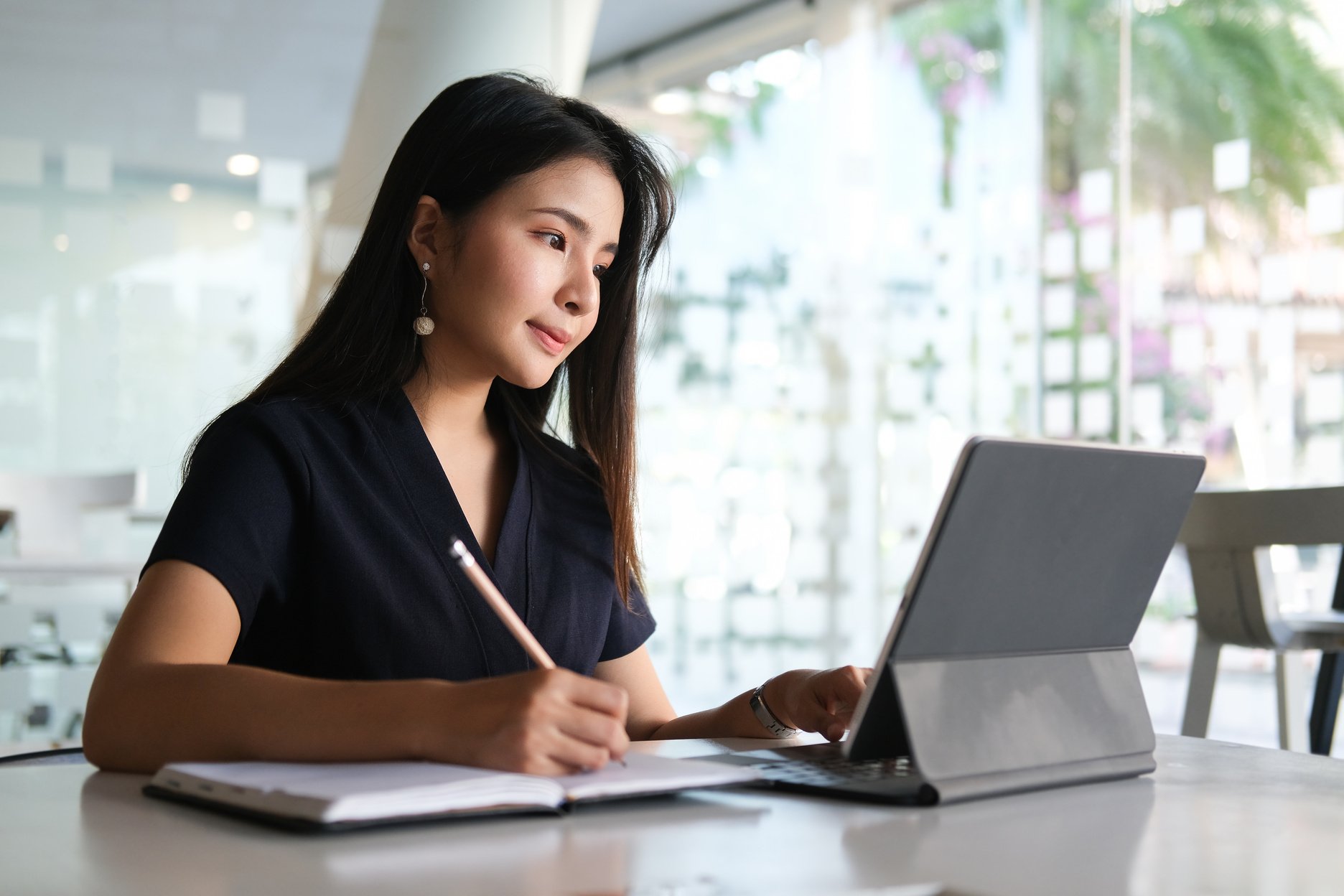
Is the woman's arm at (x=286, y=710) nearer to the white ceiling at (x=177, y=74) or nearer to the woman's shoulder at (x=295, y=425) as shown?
the woman's shoulder at (x=295, y=425)

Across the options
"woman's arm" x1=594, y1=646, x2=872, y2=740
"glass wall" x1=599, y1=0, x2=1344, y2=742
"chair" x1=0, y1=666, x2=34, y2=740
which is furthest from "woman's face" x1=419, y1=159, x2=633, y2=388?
"glass wall" x1=599, y1=0, x2=1344, y2=742

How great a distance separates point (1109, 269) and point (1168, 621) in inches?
52.5

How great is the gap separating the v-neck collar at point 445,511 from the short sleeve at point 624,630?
14cm

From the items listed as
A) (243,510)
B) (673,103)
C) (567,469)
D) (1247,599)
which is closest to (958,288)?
(673,103)

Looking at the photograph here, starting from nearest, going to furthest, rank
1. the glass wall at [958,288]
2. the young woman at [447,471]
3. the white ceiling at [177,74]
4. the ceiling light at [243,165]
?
the young woman at [447,471], the white ceiling at [177,74], the ceiling light at [243,165], the glass wall at [958,288]

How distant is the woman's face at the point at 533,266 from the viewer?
1261 mm

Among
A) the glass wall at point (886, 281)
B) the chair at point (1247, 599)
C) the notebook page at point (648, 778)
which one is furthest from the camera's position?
the glass wall at point (886, 281)

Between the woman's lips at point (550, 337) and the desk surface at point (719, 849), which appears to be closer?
the desk surface at point (719, 849)

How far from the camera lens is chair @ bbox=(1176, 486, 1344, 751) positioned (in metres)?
2.30

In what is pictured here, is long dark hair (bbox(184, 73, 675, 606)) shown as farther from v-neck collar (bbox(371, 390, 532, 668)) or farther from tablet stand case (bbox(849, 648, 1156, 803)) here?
tablet stand case (bbox(849, 648, 1156, 803))

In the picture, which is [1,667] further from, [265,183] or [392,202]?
[392,202]

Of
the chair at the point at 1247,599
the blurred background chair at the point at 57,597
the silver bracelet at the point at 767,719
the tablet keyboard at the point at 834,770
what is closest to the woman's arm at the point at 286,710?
the tablet keyboard at the point at 834,770

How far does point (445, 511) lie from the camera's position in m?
1.20

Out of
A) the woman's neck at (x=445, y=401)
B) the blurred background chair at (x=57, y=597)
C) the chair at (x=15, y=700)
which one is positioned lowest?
the chair at (x=15, y=700)
